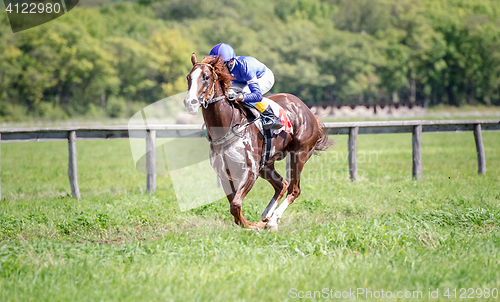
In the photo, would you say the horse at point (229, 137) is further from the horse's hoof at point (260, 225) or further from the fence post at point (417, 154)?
the fence post at point (417, 154)

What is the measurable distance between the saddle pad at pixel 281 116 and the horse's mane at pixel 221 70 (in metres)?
0.91

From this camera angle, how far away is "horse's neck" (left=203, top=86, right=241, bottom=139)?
17.9 ft

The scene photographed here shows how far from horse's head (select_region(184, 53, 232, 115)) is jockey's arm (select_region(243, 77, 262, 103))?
0.34m

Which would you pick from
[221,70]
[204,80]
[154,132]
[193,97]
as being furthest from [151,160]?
[193,97]

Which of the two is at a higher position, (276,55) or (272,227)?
(272,227)

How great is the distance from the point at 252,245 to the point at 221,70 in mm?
2110

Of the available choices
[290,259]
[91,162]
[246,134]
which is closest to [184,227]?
[246,134]

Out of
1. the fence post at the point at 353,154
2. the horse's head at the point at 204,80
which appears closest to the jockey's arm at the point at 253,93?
the horse's head at the point at 204,80

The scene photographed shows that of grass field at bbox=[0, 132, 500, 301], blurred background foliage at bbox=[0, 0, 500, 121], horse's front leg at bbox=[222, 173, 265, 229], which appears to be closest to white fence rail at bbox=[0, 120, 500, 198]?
grass field at bbox=[0, 132, 500, 301]

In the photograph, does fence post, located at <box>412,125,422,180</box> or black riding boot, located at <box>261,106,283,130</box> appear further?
fence post, located at <box>412,125,422,180</box>

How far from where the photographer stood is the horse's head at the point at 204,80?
489 cm

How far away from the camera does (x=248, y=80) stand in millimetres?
5891

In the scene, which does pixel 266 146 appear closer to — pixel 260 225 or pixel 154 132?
pixel 260 225

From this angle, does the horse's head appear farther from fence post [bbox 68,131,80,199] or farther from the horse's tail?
fence post [bbox 68,131,80,199]
